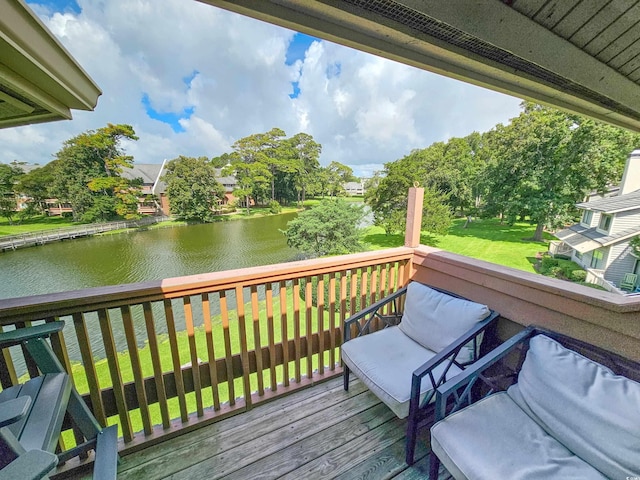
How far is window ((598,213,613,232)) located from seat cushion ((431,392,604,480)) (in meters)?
5.44

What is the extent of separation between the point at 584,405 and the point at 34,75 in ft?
8.00

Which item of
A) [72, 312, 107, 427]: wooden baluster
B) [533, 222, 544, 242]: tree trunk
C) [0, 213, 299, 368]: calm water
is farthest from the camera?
[533, 222, 544, 242]: tree trunk

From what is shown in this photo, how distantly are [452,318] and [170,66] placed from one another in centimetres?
1779

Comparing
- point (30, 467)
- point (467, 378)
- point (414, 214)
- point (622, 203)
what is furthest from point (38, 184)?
point (622, 203)

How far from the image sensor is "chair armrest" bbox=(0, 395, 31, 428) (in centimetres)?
75

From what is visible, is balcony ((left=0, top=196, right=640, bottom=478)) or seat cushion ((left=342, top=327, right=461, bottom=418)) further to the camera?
seat cushion ((left=342, top=327, right=461, bottom=418))

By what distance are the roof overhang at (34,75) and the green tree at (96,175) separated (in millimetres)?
23887

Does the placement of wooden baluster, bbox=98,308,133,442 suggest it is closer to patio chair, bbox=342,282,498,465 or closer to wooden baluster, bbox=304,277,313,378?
wooden baluster, bbox=304,277,313,378

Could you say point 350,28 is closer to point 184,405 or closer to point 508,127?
point 184,405

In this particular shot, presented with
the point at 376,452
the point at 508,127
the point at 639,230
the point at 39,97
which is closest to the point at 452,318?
the point at 376,452

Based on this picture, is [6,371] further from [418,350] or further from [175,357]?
[418,350]

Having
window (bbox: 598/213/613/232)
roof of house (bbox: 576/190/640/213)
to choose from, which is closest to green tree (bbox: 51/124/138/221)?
roof of house (bbox: 576/190/640/213)

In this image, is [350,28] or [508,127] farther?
[508,127]

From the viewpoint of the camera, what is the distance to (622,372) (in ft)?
4.06
